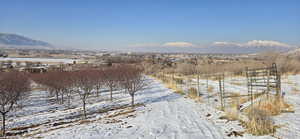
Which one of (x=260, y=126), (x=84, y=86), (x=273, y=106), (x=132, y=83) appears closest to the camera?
(x=260, y=126)

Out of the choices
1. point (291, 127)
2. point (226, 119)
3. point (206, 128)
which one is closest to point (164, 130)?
point (206, 128)

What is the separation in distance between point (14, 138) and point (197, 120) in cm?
1241

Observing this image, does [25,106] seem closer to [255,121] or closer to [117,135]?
[117,135]

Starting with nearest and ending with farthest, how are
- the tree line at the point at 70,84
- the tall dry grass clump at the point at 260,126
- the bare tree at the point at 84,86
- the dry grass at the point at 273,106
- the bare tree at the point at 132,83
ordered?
the tall dry grass clump at the point at 260,126, the dry grass at the point at 273,106, the tree line at the point at 70,84, the bare tree at the point at 84,86, the bare tree at the point at 132,83

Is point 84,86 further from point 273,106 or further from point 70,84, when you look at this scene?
point 273,106

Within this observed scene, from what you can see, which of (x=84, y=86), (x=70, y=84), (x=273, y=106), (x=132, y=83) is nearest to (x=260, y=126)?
(x=273, y=106)

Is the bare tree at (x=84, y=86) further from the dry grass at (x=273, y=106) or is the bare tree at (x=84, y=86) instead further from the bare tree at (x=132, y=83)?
the dry grass at (x=273, y=106)

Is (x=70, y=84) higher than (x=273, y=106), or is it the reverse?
(x=273, y=106)

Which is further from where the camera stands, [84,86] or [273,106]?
[84,86]

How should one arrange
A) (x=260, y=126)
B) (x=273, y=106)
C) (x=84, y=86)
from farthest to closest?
1. (x=84, y=86)
2. (x=273, y=106)
3. (x=260, y=126)

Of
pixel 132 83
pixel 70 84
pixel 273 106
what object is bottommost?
pixel 70 84

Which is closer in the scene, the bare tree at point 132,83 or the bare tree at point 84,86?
the bare tree at point 84,86

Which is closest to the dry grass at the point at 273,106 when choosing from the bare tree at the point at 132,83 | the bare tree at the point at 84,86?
the bare tree at the point at 132,83

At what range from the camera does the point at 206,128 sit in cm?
961
